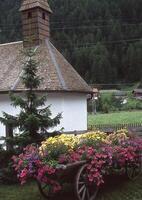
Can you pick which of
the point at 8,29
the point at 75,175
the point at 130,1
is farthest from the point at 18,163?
the point at 130,1

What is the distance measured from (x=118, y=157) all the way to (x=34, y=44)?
13632 mm

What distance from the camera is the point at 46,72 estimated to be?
18.6m

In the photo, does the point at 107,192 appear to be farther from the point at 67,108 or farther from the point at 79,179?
the point at 67,108

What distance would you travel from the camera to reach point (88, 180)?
8008 millimetres

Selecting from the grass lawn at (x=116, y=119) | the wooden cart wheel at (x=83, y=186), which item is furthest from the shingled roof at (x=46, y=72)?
the grass lawn at (x=116, y=119)

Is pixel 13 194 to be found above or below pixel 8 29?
below

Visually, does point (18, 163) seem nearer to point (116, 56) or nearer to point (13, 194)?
point (13, 194)

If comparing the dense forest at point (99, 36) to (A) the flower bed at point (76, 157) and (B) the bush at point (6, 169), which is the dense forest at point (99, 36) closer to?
(B) the bush at point (6, 169)

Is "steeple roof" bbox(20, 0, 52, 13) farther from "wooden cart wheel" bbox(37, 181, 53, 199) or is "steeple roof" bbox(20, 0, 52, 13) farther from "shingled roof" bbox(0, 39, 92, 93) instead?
"wooden cart wheel" bbox(37, 181, 53, 199)

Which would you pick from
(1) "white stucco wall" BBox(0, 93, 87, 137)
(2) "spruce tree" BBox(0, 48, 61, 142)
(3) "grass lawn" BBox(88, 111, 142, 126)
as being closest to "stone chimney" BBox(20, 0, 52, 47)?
(1) "white stucco wall" BBox(0, 93, 87, 137)

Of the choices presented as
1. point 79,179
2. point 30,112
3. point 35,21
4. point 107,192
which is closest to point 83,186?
point 79,179

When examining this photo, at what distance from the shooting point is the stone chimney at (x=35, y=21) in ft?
70.4

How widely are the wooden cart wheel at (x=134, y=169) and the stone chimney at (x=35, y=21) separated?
12.4m

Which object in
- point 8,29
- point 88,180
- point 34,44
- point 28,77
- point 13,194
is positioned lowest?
point 13,194
